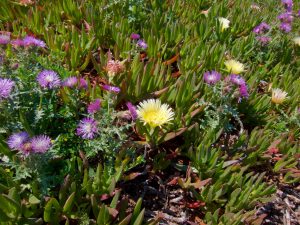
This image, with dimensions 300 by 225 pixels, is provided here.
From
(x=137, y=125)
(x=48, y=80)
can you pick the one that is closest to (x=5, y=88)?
(x=48, y=80)

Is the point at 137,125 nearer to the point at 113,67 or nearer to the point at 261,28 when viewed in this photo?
the point at 113,67

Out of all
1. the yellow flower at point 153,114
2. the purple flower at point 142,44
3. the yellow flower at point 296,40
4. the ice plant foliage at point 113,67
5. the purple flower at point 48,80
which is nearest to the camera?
the purple flower at point 48,80

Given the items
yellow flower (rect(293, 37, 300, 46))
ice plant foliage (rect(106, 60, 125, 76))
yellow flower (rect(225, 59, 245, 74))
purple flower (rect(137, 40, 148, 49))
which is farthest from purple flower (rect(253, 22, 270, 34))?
ice plant foliage (rect(106, 60, 125, 76))

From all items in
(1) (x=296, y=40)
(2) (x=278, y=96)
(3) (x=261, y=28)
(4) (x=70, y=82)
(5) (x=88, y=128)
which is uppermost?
(1) (x=296, y=40)

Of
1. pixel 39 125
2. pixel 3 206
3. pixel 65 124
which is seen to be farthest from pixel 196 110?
pixel 3 206

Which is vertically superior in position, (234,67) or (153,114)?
(234,67)

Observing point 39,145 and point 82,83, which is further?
point 82,83

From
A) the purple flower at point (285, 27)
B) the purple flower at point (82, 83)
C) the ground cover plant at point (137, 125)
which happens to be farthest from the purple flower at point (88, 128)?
the purple flower at point (285, 27)

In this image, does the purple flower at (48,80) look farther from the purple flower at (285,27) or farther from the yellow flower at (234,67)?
the purple flower at (285,27)

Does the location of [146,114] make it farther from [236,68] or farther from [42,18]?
[42,18]
